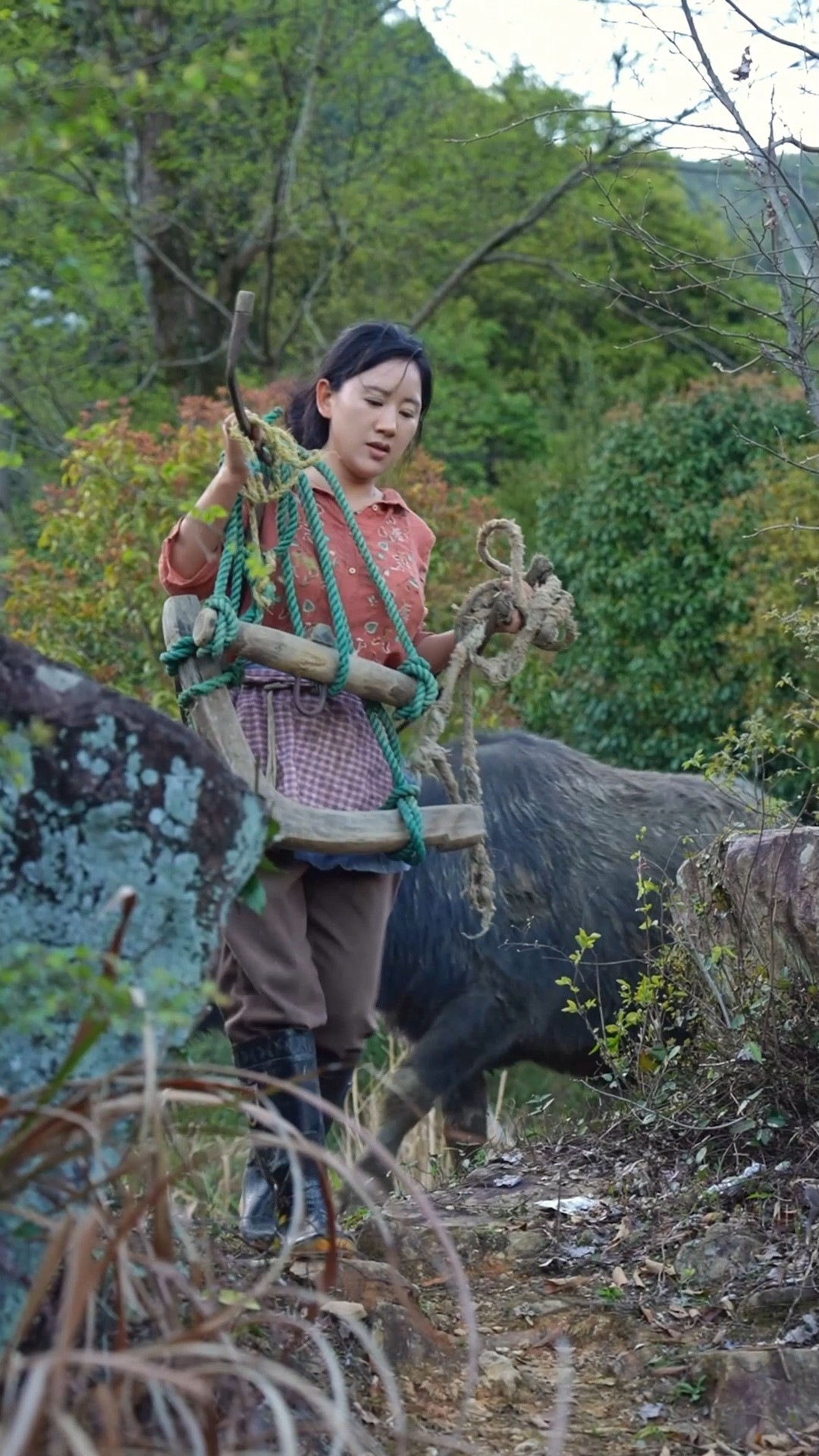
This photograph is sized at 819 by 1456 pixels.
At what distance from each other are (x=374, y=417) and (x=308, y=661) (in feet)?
1.82

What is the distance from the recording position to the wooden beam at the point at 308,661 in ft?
9.83

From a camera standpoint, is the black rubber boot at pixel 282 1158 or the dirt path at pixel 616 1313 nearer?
the dirt path at pixel 616 1313

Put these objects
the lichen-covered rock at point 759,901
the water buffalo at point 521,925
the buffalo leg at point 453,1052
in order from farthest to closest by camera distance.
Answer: the water buffalo at point 521,925 < the buffalo leg at point 453,1052 < the lichen-covered rock at point 759,901

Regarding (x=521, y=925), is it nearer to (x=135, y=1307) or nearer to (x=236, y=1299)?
(x=236, y=1299)

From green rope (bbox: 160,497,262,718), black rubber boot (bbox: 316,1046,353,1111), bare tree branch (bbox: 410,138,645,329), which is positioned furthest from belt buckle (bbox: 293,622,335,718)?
bare tree branch (bbox: 410,138,645,329)

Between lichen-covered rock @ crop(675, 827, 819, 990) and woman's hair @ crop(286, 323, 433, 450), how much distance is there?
44.6 inches

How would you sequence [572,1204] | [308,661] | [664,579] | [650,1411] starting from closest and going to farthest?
1. [650,1411]
2. [308,661]
3. [572,1204]
4. [664,579]

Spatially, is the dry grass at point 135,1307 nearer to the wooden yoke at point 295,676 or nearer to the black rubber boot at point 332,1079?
the wooden yoke at point 295,676

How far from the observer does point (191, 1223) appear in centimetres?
264

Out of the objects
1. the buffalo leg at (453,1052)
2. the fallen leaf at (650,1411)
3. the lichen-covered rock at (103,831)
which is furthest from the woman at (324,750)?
the buffalo leg at (453,1052)

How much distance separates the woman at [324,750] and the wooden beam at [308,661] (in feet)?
0.31

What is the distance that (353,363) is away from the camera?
3.37 meters

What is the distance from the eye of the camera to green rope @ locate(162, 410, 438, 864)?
3.04 m

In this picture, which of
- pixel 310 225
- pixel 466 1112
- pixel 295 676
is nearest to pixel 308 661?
pixel 295 676
